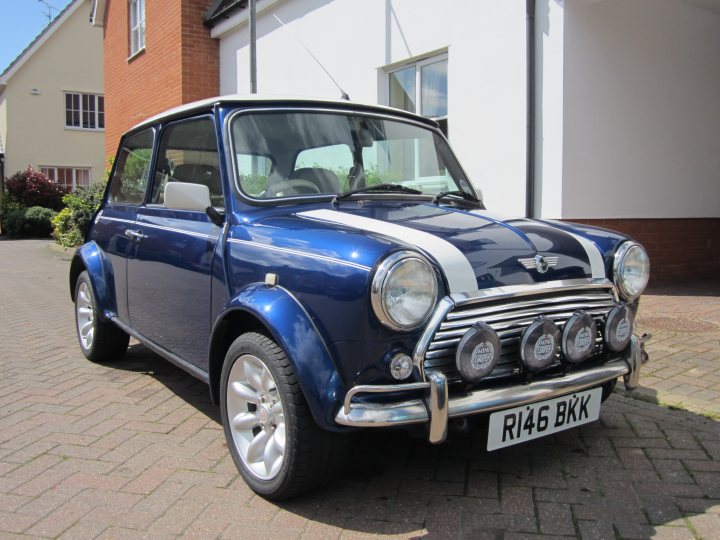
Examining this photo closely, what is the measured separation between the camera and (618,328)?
9.41 feet

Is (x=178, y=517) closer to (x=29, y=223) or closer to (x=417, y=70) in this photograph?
(x=417, y=70)

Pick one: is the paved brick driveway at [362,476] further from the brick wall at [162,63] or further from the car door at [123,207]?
the brick wall at [162,63]

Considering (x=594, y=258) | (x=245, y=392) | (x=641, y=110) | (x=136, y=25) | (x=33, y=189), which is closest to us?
(x=245, y=392)

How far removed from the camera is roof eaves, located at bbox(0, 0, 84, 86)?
25.2m

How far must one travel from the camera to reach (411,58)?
8297 millimetres

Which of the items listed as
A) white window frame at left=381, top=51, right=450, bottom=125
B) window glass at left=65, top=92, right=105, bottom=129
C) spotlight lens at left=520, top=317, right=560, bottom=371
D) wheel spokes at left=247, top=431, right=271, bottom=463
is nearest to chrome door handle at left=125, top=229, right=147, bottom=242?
wheel spokes at left=247, top=431, right=271, bottom=463

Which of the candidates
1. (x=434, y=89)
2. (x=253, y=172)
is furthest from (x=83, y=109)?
(x=253, y=172)

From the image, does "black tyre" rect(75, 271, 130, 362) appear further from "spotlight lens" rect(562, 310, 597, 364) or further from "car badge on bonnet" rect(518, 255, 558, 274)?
"spotlight lens" rect(562, 310, 597, 364)

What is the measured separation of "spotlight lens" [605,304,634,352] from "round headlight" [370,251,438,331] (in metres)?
0.93

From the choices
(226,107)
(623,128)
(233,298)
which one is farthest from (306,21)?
(233,298)

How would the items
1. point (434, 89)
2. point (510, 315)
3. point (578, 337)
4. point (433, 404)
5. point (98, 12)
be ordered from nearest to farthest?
1. point (433, 404)
2. point (510, 315)
3. point (578, 337)
4. point (434, 89)
5. point (98, 12)

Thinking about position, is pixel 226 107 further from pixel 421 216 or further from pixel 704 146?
pixel 704 146

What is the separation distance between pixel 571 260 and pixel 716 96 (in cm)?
707

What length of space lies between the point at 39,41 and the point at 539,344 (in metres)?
28.4
